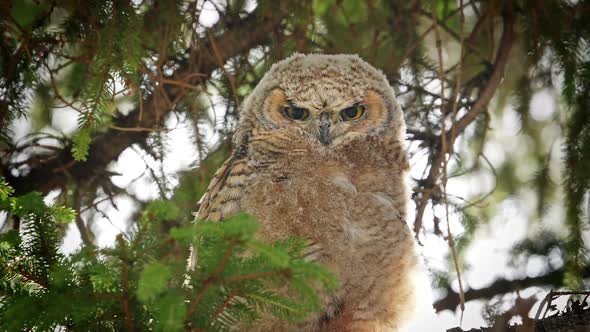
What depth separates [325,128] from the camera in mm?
2234

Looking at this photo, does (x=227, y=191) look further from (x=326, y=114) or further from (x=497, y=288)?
(x=497, y=288)

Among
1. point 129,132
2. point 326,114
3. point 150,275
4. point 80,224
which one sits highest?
point 129,132

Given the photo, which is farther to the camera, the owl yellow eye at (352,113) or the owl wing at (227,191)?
the owl yellow eye at (352,113)

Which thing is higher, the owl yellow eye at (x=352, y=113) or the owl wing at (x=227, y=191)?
the owl yellow eye at (x=352, y=113)

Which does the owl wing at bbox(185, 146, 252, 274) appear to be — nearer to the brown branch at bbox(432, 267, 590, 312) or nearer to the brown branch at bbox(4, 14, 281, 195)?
the brown branch at bbox(4, 14, 281, 195)

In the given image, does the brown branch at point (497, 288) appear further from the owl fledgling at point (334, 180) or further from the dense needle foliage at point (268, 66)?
the owl fledgling at point (334, 180)

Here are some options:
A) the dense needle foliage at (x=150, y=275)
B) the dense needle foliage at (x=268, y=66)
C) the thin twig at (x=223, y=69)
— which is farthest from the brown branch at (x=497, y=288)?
the dense needle foliage at (x=150, y=275)

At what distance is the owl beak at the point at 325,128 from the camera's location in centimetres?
221

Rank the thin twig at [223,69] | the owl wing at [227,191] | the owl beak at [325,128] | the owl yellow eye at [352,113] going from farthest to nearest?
the thin twig at [223,69], the owl yellow eye at [352,113], the owl beak at [325,128], the owl wing at [227,191]

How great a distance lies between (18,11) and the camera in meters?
2.54

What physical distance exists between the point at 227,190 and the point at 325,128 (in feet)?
1.45

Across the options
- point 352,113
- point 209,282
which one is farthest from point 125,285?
point 352,113

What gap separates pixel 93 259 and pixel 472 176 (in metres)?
2.22

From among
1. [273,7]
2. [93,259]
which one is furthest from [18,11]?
[93,259]
